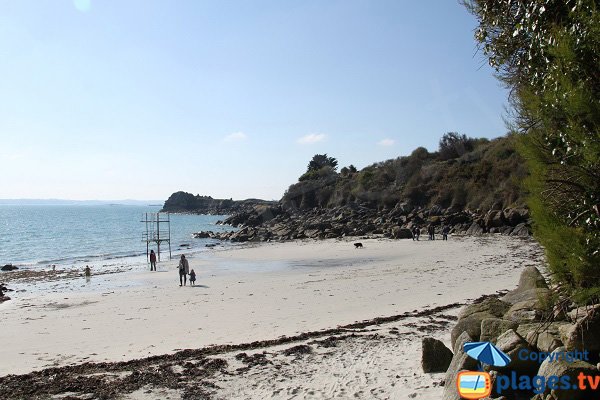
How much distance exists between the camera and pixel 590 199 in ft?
17.5

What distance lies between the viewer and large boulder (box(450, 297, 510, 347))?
772 cm

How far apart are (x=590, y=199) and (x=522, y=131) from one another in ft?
5.62

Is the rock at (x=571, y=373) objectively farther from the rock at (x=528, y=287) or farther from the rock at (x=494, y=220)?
the rock at (x=494, y=220)

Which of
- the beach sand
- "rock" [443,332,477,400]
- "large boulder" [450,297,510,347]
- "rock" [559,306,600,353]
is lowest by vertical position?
the beach sand

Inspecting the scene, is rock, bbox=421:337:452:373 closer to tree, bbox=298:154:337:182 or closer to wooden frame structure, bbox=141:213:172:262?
wooden frame structure, bbox=141:213:172:262

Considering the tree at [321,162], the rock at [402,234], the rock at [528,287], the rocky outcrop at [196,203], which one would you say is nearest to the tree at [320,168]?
the tree at [321,162]

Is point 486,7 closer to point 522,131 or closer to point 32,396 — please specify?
point 522,131

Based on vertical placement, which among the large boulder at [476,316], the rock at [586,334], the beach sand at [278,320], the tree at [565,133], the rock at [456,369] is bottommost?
the beach sand at [278,320]

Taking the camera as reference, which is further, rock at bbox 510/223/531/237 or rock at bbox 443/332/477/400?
rock at bbox 510/223/531/237

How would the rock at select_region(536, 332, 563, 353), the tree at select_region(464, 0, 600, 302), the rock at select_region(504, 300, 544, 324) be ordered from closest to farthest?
the tree at select_region(464, 0, 600, 302), the rock at select_region(536, 332, 563, 353), the rock at select_region(504, 300, 544, 324)

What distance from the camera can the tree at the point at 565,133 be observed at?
4.93m

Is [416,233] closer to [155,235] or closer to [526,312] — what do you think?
[155,235]

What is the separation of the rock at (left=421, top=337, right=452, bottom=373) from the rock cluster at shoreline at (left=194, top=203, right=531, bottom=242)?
3551 cm

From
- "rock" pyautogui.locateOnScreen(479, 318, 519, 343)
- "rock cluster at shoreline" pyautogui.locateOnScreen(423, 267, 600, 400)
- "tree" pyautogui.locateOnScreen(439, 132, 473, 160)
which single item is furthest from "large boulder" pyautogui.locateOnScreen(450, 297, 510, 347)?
"tree" pyautogui.locateOnScreen(439, 132, 473, 160)
